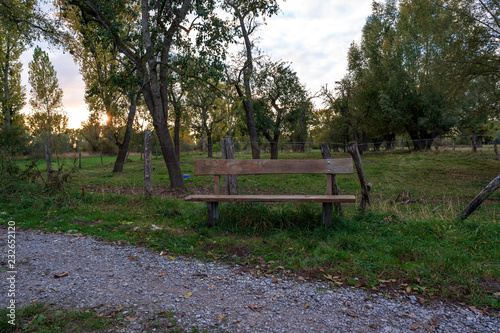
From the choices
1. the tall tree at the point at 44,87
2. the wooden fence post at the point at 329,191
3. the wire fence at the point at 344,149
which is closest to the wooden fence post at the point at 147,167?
the wire fence at the point at 344,149

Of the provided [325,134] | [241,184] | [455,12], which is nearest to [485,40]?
[455,12]

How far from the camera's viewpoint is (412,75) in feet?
91.7

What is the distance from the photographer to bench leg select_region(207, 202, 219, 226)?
5645mm

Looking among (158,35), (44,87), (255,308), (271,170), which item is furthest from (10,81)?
(255,308)

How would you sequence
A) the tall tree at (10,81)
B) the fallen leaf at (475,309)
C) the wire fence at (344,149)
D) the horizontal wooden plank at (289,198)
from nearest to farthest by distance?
the fallen leaf at (475,309)
the horizontal wooden plank at (289,198)
the wire fence at (344,149)
the tall tree at (10,81)

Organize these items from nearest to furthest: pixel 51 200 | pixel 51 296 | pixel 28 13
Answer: pixel 51 296 < pixel 51 200 < pixel 28 13

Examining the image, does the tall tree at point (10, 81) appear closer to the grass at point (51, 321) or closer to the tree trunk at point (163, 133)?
the tree trunk at point (163, 133)

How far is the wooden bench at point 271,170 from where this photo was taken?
531cm

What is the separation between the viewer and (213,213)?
18.7 ft

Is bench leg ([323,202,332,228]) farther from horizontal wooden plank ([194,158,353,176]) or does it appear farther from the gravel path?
the gravel path

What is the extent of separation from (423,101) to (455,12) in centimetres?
1391

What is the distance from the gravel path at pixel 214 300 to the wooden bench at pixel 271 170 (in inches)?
61.0

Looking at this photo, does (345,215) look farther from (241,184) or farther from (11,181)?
(11,181)

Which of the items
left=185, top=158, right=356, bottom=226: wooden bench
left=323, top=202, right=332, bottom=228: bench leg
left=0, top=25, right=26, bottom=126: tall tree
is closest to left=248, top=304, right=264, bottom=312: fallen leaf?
left=185, top=158, right=356, bottom=226: wooden bench
